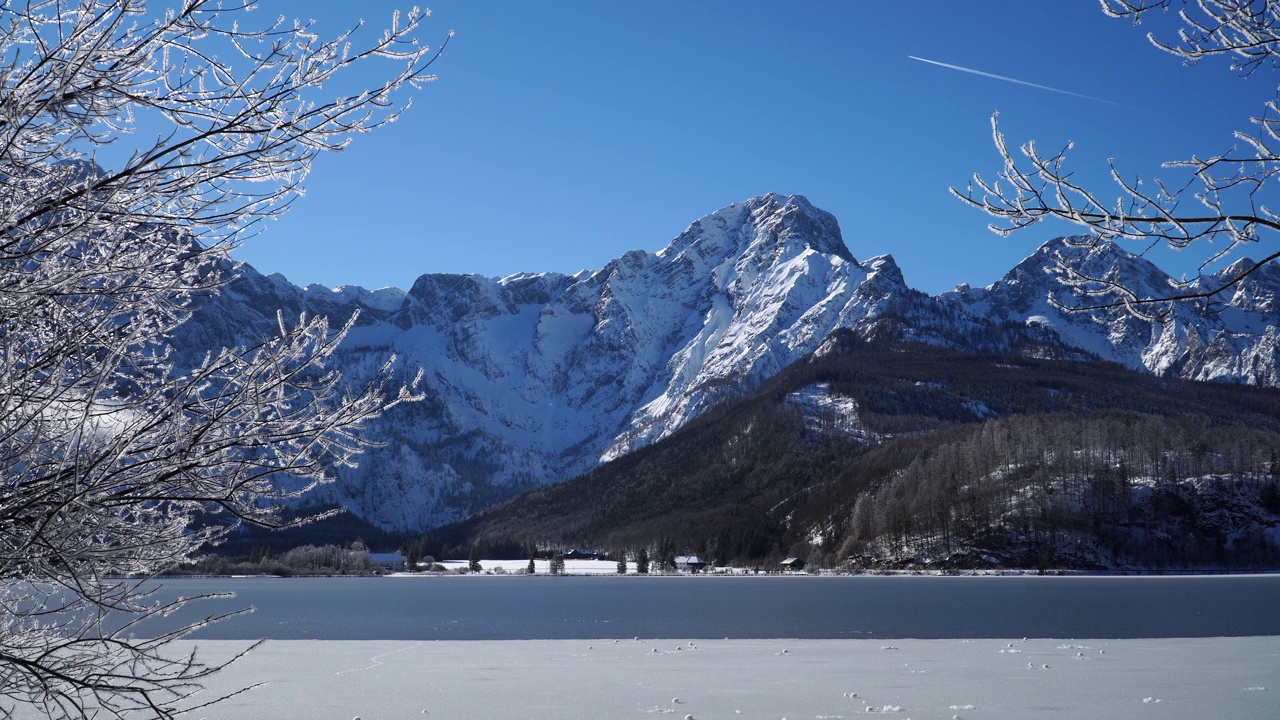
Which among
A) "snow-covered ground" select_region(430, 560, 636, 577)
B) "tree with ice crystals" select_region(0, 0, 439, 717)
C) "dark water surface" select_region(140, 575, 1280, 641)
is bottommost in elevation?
"snow-covered ground" select_region(430, 560, 636, 577)

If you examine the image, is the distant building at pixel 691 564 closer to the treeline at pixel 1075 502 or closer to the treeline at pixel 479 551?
the treeline at pixel 1075 502

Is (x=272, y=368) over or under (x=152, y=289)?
under

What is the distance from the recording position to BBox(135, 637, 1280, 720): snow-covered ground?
12438 mm

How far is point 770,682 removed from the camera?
50.8 feet

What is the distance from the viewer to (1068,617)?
3950cm

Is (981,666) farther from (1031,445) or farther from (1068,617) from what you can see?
(1031,445)


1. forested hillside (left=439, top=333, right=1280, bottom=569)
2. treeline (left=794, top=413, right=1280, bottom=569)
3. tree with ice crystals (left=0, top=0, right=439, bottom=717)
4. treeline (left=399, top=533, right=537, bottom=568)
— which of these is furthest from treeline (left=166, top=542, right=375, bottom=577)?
tree with ice crystals (left=0, top=0, right=439, bottom=717)

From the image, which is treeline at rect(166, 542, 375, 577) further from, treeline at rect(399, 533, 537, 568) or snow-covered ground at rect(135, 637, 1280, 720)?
snow-covered ground at rect(135, 637, 1280, 720)

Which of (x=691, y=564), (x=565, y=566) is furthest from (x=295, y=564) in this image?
(x=691, y=564)

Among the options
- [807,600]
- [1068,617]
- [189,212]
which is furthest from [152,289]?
[807,600]

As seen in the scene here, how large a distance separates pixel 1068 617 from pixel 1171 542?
299ft

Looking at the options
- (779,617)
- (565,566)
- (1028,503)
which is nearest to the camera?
(779,617)

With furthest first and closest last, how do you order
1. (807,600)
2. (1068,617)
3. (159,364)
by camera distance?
(807,600) → (1068,617) → (159,364)

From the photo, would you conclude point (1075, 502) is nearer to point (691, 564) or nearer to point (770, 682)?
point (691, 564)
